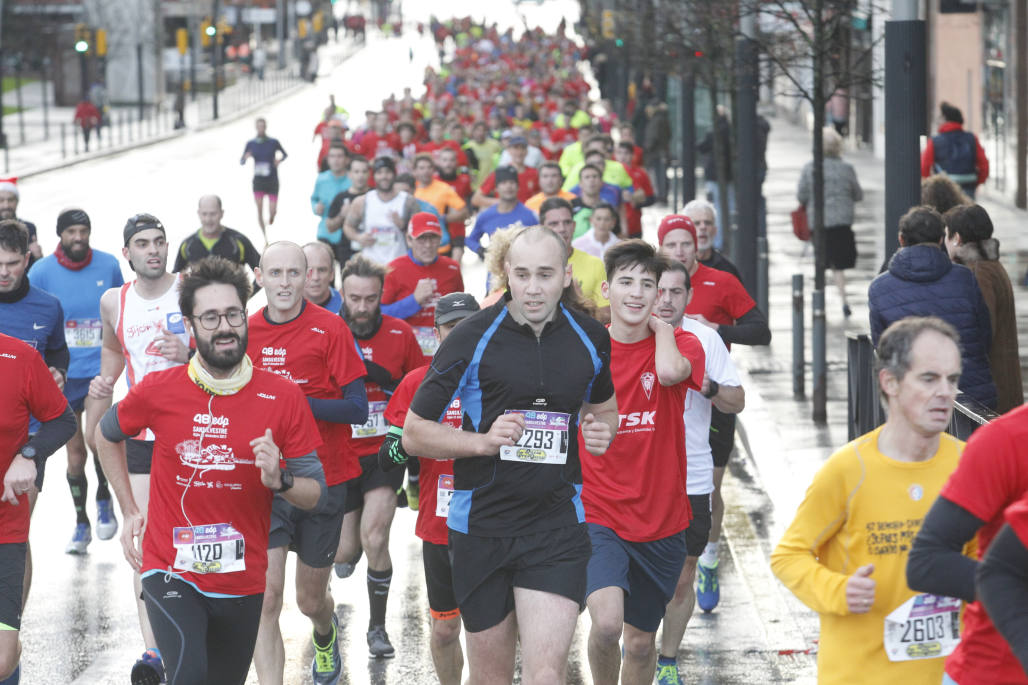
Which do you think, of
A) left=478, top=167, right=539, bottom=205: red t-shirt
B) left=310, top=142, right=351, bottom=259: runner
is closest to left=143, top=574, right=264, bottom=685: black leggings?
left=310, top=142, right=351, bottom=259: runner

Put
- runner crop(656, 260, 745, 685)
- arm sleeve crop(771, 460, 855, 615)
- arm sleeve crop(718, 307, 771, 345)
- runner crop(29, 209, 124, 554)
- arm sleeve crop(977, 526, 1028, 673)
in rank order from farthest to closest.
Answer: runner crop(29, 209, 124, 554) < arm sleeve crop(718, 307, 771, 345) < runner crop(656, 260, 745, 685) < arm sleeve crop(771, 460, 855, 615) < arm sleeve crop(977, 526, 1028, 673)

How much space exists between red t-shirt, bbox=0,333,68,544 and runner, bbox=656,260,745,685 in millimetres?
2568

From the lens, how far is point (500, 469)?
19.5ft

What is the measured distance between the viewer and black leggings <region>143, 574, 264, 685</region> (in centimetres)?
599

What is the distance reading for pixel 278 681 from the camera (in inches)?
286

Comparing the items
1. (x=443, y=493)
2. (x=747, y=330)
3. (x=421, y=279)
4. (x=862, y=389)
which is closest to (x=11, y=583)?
(x=443, y=493)

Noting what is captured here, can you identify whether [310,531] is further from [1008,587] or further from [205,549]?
[1008,587]

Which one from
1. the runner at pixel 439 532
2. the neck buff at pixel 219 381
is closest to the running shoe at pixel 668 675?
the runner at pixel 439 532

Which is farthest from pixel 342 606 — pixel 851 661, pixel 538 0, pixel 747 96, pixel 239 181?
pixel 538 0

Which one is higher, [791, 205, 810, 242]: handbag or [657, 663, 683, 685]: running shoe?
[791, 205, 810, 242]: handbag

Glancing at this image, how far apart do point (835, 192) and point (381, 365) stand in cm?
971

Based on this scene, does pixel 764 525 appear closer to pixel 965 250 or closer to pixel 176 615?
pixel 965 250

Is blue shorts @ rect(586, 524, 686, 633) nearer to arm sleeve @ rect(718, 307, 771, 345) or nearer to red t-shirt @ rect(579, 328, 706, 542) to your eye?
red t-shirt @ rect(579, 328, 706, 542)

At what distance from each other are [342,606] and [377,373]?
1.55 m
